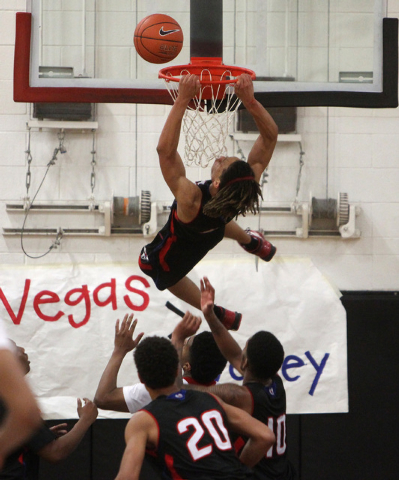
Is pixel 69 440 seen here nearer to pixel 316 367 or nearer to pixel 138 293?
pixel 138 293

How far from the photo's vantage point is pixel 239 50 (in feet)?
14.4

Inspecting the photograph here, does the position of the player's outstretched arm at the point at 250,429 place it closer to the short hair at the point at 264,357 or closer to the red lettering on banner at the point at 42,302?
the short hair at the point at 264,357

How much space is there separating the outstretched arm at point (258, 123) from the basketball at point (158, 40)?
57cm

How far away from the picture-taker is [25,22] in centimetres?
420

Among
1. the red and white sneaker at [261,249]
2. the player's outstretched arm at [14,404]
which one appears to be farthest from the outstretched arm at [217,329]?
the player's outstretched arm at [14,404]

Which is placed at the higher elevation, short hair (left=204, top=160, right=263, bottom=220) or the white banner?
short hair (left=204, top=160, right=263, bottom=220)

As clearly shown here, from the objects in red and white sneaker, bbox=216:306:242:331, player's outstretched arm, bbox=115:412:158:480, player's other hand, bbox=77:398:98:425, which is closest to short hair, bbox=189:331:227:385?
player's other hand, bbox=77:398:98:425

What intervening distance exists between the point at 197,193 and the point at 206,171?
2580mm

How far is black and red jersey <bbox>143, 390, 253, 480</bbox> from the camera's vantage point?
9.09 feet

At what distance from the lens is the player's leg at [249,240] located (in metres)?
4.29

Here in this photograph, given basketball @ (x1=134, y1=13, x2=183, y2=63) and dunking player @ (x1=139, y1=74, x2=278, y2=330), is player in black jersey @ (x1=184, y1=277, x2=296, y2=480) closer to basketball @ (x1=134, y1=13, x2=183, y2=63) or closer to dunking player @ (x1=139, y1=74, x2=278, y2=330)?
dunking player @ (x1=139, y1=74, x2=278, y2=330)

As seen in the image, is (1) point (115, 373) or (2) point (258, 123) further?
(2) point (258, 123)

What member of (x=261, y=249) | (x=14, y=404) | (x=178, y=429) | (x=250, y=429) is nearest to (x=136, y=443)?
(x=178, y=429)

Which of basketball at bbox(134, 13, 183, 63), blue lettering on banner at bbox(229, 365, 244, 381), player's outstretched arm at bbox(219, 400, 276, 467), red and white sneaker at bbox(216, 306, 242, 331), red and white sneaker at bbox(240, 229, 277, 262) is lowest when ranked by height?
blue lettering on banner at bbox(229, 365, 244, 381)
